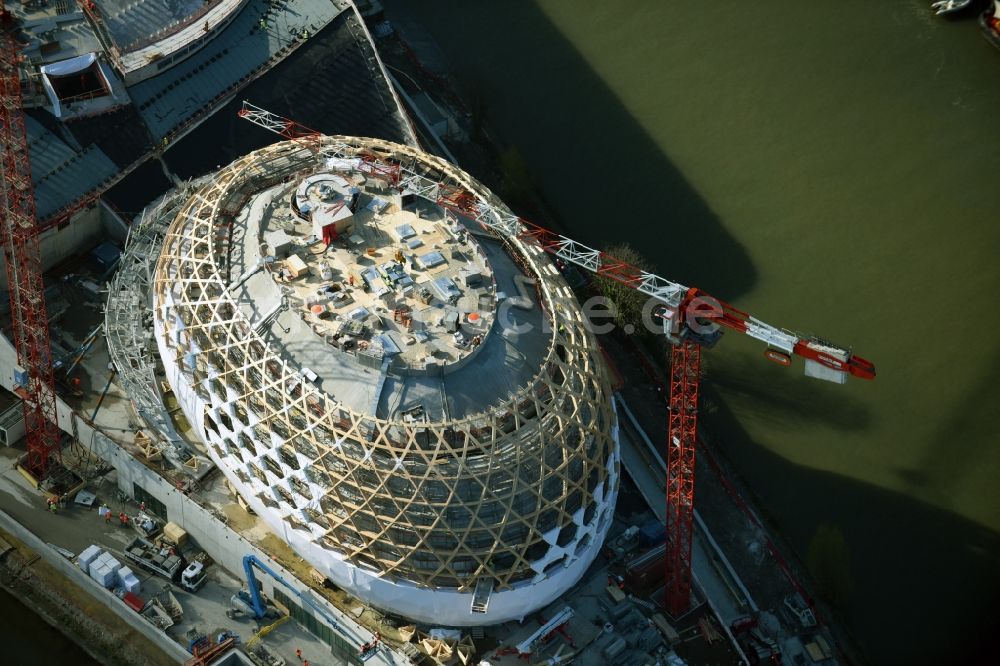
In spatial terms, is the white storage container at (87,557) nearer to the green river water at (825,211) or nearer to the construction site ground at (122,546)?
the construction site ground at (122,546)

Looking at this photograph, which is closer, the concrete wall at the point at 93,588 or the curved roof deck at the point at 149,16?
the concrete wall at the point at 93,588

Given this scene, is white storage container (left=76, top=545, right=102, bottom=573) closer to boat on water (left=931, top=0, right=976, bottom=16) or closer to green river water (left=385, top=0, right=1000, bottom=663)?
green river water (left=385, top=0, right=1000, bottom=663)

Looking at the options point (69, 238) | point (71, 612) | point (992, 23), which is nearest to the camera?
point (71, 612)

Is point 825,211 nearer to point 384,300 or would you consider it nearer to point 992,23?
point 992,23

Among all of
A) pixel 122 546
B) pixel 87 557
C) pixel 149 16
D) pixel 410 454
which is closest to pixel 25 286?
pixel 122 546

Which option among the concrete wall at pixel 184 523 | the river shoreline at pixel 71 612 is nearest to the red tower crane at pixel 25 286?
the concrete wall at pixel 184 523

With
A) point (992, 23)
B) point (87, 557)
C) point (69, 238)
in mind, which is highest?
point (69, 238)

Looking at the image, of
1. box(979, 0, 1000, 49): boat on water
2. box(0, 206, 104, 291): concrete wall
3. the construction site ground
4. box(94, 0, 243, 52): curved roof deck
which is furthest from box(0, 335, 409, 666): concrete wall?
box(979, 0, 1000, 49): boat on water
